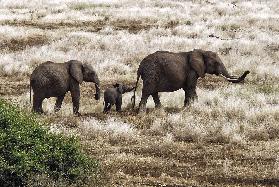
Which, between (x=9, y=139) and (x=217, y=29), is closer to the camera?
(x=9, y=139)

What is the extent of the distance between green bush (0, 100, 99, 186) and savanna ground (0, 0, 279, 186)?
0.79m

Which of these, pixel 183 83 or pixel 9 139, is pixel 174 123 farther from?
pixel 9 139

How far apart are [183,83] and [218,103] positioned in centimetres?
122

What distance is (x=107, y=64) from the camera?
21.6 meters

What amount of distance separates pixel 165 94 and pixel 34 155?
33.0ft

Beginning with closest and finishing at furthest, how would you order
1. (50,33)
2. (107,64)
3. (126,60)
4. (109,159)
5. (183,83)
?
(109,159) → (183,83) → (107,64) → (126,60) → (50,33)

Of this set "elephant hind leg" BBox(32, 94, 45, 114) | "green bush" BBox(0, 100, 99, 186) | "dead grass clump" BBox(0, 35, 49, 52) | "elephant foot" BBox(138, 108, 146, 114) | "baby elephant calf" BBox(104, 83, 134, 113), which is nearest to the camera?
"green bush" BBox(0, 100, 99, 186)

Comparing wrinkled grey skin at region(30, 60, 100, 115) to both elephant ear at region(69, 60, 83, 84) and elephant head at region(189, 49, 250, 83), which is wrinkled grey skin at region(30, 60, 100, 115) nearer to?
elephant ear at region(69, 60, 83, 84)

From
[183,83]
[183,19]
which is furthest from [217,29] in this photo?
[183,83]

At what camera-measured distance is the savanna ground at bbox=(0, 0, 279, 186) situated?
30.9 ft

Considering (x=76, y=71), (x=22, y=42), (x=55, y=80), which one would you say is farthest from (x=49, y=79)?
(x=22, y=42)

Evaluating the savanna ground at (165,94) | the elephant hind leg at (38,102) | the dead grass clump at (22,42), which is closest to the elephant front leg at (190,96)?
the savanna ground at (165,94)

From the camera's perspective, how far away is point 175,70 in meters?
14.3

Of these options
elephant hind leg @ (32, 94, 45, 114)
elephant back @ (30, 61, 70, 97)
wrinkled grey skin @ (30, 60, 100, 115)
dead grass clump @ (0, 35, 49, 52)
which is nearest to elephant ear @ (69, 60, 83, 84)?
wrinkled grey skin @ (30, 60, 100, 115)
